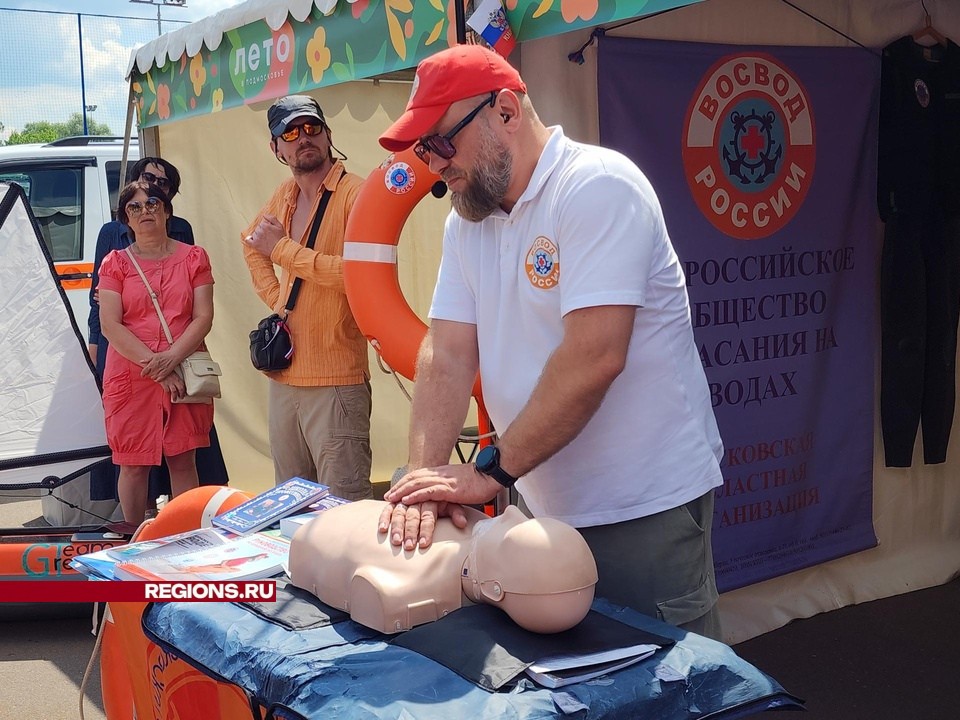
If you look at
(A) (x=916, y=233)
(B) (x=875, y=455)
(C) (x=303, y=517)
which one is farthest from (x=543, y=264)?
(B) (x=875, y=455)

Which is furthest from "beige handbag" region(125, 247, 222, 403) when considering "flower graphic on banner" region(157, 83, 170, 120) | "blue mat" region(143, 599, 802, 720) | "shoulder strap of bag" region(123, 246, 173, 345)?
"blue mat" region(143, 599, 802, 720)

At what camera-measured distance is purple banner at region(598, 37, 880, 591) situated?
135 inches

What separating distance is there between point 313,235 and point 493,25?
1.23m

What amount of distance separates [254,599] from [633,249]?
0.80 metres

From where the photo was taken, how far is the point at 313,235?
379 cm

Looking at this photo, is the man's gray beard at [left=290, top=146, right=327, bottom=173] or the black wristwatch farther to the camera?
the man's gray beard at [left=290, top=146, right=327, bottom=173]

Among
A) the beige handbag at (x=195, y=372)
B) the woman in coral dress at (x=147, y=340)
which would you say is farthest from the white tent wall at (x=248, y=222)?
the beige handbag at (x=195, y=372)

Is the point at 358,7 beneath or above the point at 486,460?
above

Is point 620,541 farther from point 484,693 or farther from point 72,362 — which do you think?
point 72,362

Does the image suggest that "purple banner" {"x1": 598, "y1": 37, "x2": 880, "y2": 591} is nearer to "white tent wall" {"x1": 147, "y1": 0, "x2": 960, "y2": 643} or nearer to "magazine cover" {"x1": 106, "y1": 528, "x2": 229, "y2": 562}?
"white tent wall" {"x1": 147, "y1": 0, "x2": 960, "y2": 643}

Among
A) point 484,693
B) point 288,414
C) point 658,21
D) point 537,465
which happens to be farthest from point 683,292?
point 288,414

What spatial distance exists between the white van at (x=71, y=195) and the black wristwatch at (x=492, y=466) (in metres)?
5.04

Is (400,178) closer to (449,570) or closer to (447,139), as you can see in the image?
(447,139)

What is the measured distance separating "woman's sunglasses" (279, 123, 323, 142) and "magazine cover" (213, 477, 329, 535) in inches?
74.5
